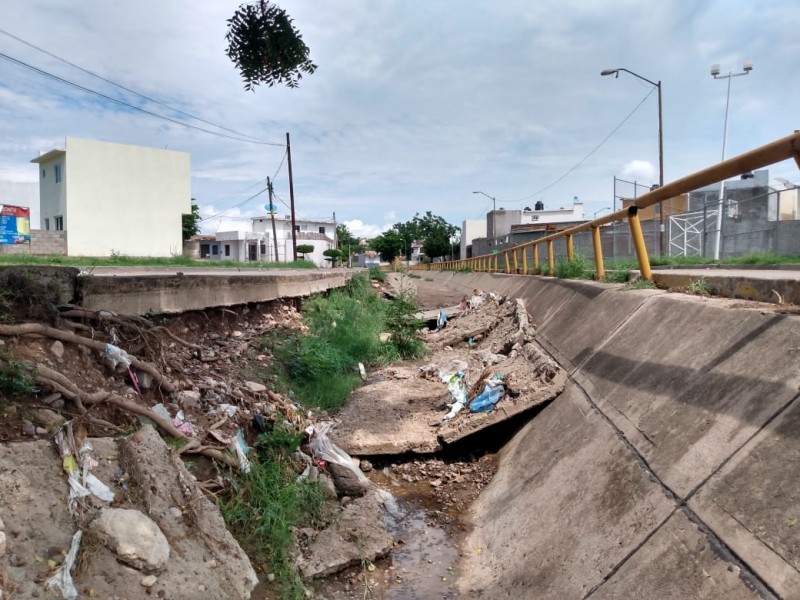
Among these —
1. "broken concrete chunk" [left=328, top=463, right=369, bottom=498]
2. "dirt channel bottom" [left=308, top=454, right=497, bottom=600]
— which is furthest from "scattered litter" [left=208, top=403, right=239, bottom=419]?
"dirt channel bottom" [left=308, top=454, right=497, bottom=600]

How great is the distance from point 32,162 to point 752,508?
37042 millimetres

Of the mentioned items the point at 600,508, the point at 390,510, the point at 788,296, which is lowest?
the point at 390,510

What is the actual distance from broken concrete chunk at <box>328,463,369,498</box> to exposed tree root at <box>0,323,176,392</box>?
135 cm

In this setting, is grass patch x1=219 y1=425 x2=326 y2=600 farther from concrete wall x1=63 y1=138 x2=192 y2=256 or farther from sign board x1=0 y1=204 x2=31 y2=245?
concrete wall x1=63 y1=138 x2=192 y2=256

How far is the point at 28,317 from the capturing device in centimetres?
374

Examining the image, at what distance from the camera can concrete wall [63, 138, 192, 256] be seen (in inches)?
1163

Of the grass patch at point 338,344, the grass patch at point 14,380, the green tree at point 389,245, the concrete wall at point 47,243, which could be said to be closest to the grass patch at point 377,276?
the grass patch at point 338,344

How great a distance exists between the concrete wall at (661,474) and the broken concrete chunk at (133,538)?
5.24ft

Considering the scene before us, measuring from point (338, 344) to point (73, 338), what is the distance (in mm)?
5074

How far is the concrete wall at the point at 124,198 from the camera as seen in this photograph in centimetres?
2953

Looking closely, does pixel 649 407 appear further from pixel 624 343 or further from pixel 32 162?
pixel 32 162

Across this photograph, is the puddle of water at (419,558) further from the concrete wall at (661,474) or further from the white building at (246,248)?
the white building at (246,248)

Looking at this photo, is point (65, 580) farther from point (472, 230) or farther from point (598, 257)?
point (472, 230)

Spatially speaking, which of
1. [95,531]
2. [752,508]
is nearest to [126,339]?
[95,531]
